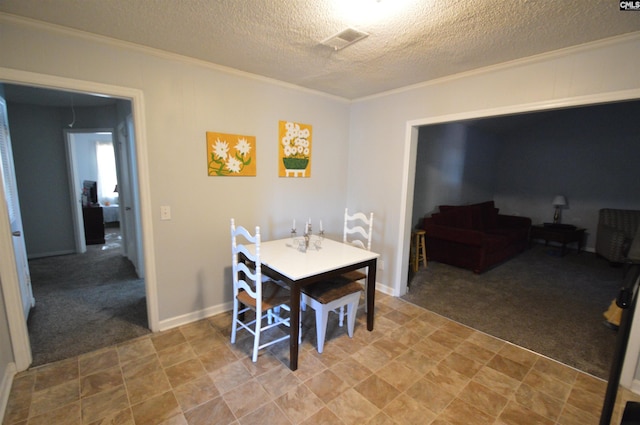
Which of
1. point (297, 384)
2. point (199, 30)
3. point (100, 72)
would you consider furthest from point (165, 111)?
point (297, 384)

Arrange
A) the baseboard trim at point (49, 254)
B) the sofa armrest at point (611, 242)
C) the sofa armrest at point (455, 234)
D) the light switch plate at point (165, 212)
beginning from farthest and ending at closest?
the sofa armrest at point (611, 242) → the baseboard trim at point (49, 254) → the sofa armrest at point (455, 234) → the light switch plate at point (165, 212)

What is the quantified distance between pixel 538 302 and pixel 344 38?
3.60m

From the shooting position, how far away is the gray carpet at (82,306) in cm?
237

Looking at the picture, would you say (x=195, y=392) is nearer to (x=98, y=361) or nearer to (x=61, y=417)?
(x=61, y=417)

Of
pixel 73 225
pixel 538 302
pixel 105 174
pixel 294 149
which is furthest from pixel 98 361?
pixel 105 174

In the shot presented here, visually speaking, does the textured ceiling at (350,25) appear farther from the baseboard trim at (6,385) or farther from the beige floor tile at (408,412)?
the beige floor tile at (408,412)

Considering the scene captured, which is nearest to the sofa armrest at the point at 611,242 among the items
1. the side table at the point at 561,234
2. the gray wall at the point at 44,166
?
the side table at the point at 561,234

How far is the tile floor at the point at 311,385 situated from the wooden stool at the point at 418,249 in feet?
5.81

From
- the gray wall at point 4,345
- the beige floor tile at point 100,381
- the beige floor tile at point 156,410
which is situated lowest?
the beige floor tile at point 156,410

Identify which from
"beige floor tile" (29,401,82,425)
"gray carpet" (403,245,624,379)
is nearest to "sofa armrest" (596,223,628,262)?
"gray carpet" (403,245,624,379)

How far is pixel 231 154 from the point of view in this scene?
277 cm

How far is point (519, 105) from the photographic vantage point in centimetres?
235

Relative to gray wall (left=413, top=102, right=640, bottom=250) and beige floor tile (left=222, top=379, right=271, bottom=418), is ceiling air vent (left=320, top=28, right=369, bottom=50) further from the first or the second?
gray wall (left=413, top=102, right=640, bottom=250)

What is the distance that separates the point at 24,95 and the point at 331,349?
505 cm
